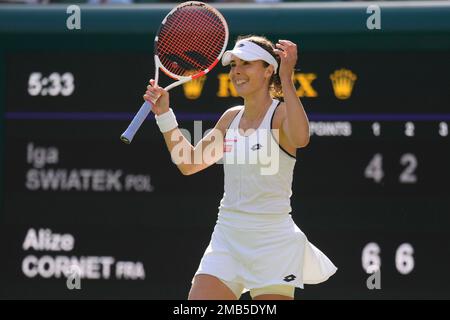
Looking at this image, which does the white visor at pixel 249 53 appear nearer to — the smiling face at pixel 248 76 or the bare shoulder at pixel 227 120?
the smiling face at pixel 248 76

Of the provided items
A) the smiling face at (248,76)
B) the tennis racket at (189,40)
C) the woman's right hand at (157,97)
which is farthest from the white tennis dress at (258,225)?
the tennis racket at (189,40)

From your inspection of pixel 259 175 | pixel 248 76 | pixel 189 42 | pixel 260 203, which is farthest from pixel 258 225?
pixel 189 42

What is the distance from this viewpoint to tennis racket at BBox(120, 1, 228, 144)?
17.4ft

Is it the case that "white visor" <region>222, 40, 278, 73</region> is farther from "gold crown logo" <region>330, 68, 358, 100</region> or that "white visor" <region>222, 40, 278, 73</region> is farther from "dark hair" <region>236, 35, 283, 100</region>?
"gold crown logo" <region>330, 68, 358, 100</region>

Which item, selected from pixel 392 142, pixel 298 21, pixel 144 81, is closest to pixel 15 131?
pixel 144 81

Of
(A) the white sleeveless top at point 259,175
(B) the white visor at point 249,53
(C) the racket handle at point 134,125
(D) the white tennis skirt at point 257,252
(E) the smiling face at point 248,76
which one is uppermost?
(B) the white visor at point 249,53

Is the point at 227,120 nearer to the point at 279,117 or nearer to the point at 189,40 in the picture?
the point at 279,117

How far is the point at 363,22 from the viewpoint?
626 centimetres

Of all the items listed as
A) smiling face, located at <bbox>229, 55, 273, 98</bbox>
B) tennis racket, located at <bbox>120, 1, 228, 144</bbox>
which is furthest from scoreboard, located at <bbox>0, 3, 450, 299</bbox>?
smiling face, located at <bbox>229, 55, 273, 98</bbox>

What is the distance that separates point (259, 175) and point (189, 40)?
876 millimetres

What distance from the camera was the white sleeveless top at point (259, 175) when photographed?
4809 mm

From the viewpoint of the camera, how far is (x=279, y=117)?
487 cm

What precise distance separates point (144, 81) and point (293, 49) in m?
1.97

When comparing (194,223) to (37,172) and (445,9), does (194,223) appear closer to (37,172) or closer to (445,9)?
→ (37,172)
